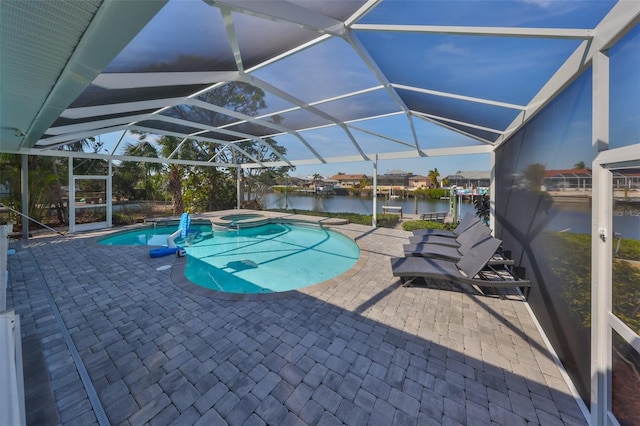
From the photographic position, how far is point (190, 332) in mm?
3668

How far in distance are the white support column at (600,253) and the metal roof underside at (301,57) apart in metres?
A: 0.47

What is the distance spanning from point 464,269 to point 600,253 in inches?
116

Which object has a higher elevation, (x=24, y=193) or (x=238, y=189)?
(x=238, y=189)

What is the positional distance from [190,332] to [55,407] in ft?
4.61

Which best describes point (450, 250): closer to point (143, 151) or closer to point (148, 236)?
point (148, 236)

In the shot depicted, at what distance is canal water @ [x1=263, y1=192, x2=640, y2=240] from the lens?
80.0 inches

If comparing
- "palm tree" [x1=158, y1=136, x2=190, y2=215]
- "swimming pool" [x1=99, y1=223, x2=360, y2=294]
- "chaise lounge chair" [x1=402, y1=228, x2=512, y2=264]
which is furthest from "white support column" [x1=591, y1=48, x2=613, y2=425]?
"palm tree" [x1=158, y1=136, x2=190, y2=215]

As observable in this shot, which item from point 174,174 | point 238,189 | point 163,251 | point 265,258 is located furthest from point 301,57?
point 238,189

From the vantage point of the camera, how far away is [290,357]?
3.16 m

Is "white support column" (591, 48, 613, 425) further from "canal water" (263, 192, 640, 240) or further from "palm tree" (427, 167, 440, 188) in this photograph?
"palm tree" (427, 167, 440, 188)

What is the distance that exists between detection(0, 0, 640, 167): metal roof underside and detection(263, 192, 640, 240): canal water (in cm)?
151

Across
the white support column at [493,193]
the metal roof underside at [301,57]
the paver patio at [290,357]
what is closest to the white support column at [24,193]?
the metal roof underside at [301,57]

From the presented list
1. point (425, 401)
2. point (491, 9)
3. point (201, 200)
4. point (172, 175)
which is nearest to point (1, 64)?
point (491, 9)

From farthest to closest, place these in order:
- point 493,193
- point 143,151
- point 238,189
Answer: point 238,189 < point 143,151 < point 493,193
